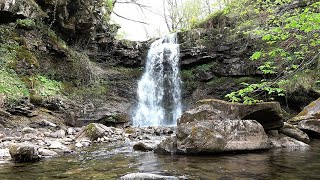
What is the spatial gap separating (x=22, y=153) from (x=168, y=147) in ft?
9.57

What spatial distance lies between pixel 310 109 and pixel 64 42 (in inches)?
474

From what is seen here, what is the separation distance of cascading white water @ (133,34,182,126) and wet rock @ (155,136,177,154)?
917 cm

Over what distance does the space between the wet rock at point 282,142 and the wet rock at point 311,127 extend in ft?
4.93

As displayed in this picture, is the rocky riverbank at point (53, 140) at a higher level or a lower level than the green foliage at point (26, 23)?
lower

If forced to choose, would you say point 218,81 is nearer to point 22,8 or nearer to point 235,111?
point 235,111

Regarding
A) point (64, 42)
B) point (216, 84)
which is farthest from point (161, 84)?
point (64, 42)

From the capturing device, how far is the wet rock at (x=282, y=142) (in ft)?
23.7

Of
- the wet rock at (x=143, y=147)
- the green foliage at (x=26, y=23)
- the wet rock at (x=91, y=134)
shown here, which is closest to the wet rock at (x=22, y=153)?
the wet rock at (x=143, y=147)

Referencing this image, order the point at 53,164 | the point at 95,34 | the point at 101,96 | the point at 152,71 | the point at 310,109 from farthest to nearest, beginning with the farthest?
the point at 152,71 < the point at 95,34 < the point at 101,96 < the point at 310,109 < the point at 53,164

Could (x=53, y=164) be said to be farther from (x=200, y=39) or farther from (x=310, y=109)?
(x=200, y=39)

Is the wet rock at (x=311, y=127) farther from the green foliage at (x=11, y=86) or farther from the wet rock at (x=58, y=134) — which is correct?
the green foliage at (x=11, y=86)

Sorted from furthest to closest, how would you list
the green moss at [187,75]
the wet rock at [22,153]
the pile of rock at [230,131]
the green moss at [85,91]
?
the green moss at [187,75], the green moss at [85,91], the pile of rock at [230,131], the wet rock at [22,153]

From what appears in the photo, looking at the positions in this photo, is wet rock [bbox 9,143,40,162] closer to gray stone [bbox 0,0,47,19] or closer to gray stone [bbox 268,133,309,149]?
gray stone [bbox 268,133,309,149]

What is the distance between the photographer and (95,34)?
17.3 m
